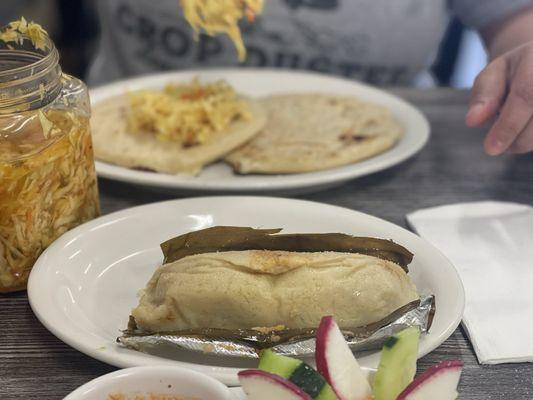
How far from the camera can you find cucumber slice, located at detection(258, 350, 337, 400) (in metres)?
0.93

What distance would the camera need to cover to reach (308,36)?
250 cm

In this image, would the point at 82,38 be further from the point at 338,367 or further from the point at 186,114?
the point at 338,367

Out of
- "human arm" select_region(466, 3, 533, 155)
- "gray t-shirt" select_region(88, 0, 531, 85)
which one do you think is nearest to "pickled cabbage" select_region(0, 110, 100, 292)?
"human arm" select_region(466, 3, 533, 155)

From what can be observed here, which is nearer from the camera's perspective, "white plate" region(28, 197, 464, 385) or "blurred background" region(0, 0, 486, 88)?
"white plate" region(28, 197, 464, 385)

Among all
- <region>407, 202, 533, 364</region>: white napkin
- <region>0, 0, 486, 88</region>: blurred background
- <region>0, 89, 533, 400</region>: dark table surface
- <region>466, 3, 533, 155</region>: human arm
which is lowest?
<region>0, 0, 486, 88</region>: blurred background

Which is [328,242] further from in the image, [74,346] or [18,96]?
[18,96]

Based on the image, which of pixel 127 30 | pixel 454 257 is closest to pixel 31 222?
pixel 454 257

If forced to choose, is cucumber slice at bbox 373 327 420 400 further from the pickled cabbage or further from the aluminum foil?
the pickled cabbage

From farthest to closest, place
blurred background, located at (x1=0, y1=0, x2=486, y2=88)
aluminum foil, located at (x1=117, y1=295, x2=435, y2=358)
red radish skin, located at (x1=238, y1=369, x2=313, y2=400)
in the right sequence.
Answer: blurred background, located at (x1=0, y1=0, x2=486, y2=88)
aluminum foil, located at (x1=117, y1=295, x2=435, y2=358)
red radish skin, located at (x1=238, y1=369, x2=313, y2=400)

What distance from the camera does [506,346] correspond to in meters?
1.24

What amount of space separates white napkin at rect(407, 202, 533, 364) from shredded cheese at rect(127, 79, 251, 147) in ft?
2.03

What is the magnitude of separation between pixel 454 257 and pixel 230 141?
704mm

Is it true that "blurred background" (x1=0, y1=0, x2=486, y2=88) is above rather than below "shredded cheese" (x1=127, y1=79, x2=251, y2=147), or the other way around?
below

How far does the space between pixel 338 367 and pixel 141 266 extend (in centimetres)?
59
